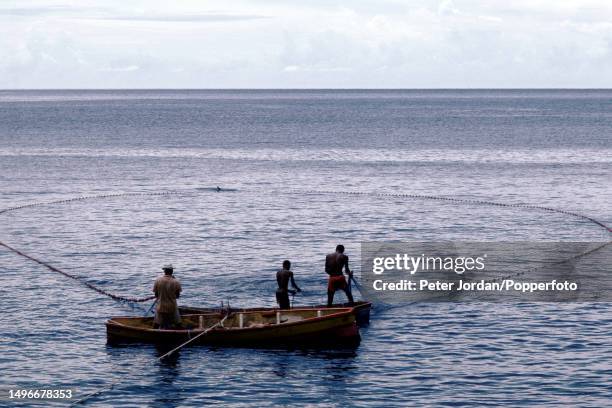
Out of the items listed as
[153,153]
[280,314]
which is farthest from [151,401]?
[153,153]

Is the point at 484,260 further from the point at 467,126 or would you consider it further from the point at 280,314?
the point at 467,126

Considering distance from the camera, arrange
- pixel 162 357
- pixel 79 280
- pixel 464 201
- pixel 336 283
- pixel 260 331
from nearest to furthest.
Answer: pixel 162 357, pixel 260 331, pixel 336 283, pixel 79 280, pixel 464 201

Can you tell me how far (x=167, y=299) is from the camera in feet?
94.4

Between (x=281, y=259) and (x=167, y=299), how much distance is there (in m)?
16.8

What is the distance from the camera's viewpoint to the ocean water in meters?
26.7

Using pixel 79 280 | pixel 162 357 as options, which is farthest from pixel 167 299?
pixel 79 280

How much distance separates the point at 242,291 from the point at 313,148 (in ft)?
298

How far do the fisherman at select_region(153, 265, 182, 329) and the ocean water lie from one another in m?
1.07

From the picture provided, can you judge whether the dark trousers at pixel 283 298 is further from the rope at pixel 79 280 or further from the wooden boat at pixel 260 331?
the rope at pixel 79 280

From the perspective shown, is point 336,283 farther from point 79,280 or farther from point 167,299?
point 79,280

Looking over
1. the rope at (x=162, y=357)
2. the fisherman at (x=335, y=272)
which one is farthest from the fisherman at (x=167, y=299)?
the fisherman at (x=335, y=272)

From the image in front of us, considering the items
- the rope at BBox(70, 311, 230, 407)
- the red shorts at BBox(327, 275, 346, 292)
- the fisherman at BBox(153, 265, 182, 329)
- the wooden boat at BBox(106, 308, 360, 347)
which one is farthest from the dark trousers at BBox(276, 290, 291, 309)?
the fisherman at BBox(153, 265, 182, 329)

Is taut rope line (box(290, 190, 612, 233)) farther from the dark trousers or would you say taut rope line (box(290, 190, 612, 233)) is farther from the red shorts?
the dark trousers

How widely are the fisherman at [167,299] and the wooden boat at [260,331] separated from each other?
0.92ft
